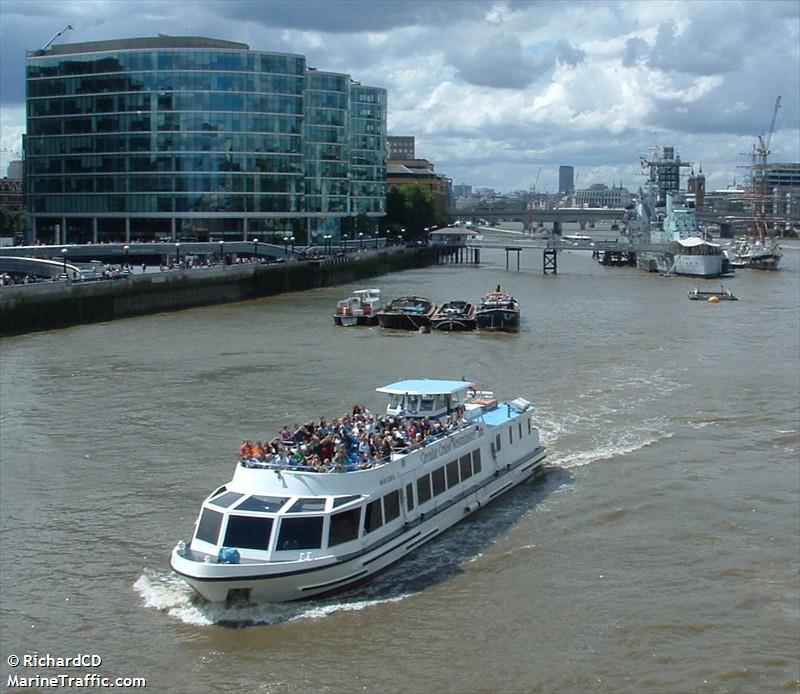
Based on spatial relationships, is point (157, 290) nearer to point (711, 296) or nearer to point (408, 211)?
point (711, 296)

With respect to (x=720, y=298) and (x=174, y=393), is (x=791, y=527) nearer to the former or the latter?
(x=174, y=393)

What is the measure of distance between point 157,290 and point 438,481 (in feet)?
151

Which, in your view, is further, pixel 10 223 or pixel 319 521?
pixel 10 223

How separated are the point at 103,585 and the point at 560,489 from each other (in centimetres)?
1045

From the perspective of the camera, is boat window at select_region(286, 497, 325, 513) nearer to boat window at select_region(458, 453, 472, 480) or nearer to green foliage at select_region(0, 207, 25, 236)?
boat window at select_region(458, 453, 472, 480)

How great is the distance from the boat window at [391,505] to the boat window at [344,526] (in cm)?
95

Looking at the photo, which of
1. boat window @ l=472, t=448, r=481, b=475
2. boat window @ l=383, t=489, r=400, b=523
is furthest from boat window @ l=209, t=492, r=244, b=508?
boat window @ l=472, t=448, r=481, b=475

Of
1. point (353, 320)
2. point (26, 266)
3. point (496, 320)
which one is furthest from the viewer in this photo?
point (26, 266)

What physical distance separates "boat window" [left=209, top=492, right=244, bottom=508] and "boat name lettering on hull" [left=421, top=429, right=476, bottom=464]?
4.03m

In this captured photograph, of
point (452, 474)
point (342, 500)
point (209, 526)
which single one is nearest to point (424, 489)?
point (452, 474)

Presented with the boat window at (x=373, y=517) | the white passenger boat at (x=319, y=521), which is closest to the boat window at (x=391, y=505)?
the white passenger boat at (x=319, y=521)

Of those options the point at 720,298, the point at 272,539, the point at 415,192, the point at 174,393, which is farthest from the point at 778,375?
the point at 415,192

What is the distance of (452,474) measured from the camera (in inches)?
910

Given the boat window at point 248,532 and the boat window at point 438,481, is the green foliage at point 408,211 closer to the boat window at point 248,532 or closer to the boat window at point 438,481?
the boat window at point 438,481
